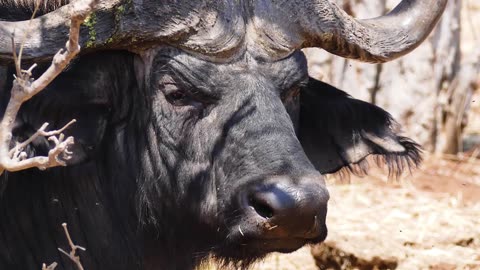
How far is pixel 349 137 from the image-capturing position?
6715 millimetres

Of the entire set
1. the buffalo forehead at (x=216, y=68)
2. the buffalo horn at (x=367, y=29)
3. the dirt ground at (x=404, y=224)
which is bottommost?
the dirt ground at (x=404, y=224)

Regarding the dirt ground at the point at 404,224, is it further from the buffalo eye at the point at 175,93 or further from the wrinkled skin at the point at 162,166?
the buffalo eye at the point at 175,93

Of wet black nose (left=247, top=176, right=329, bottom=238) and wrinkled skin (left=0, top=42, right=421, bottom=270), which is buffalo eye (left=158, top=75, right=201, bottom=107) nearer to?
wrinkled skin (left=0, top=42, right=421, bottom=270)

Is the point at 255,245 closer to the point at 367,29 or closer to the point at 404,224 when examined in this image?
the point at 367,29

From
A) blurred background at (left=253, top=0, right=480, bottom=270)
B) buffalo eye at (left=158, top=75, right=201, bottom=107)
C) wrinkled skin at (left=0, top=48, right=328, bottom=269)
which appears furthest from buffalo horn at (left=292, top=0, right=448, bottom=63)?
blurred background at (left=253, top=0, right=480, bottom=270)

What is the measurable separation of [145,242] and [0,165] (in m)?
1.81

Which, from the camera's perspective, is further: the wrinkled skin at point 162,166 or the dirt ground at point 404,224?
the dirt ground at point 404,224

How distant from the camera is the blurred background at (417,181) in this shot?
7.73m

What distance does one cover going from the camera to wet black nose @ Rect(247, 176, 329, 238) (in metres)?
5.11

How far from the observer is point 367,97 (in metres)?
11.4

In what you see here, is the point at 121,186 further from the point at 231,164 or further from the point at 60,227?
the point at 231,164

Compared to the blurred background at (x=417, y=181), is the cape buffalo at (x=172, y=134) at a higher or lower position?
higher

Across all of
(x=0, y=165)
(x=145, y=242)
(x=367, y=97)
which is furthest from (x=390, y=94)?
(x=0, y=165)

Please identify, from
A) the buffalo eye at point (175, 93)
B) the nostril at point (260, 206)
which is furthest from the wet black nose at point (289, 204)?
the buffalo eye at point (175, 93)
